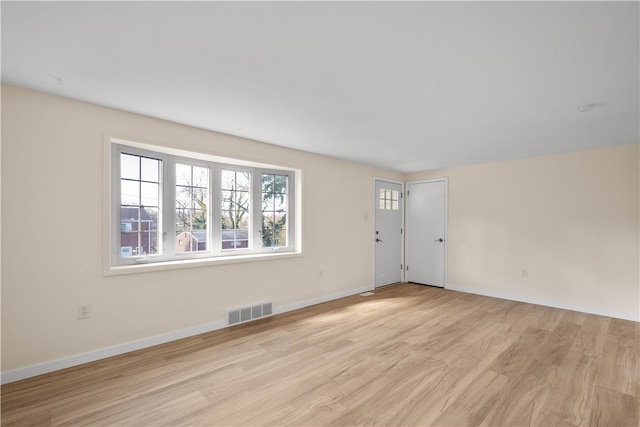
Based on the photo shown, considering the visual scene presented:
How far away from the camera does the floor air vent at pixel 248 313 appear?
3586 mm

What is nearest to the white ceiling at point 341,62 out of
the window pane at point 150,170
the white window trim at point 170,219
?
the white window trim at point 170,219

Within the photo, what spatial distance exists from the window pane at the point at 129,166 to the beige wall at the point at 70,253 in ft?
0.94

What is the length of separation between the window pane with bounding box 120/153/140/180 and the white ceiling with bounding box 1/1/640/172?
1.71 feet

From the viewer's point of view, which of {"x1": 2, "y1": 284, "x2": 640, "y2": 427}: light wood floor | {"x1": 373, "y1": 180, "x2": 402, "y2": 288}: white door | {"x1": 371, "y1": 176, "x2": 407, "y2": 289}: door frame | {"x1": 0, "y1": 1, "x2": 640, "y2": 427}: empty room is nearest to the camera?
{"x1": 0, "y1": 1, "x2": 640, "y2": 427}: empty room

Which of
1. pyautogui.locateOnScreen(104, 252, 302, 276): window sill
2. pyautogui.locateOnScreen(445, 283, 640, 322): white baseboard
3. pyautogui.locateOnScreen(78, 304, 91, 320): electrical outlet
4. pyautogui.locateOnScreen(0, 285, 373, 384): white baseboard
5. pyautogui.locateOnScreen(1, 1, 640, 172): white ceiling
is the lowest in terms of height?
pyautogui.locateOnScreen(445, 283, 640, 322): white baseboard

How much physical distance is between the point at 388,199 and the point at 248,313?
3.56m

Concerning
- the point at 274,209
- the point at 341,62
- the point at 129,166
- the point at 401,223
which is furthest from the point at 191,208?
the point at 401,223

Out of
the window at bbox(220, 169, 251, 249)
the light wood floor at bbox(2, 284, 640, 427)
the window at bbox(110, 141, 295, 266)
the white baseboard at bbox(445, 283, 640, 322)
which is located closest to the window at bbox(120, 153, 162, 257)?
the window at bbox(110, 141, 295, 266)

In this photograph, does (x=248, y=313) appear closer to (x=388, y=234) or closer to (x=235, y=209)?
(x=235, y=209)

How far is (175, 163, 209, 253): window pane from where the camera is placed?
3428mm

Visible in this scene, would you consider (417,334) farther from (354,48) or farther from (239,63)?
(239,63)

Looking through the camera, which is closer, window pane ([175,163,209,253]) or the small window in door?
window pane ([175,163,209,253])

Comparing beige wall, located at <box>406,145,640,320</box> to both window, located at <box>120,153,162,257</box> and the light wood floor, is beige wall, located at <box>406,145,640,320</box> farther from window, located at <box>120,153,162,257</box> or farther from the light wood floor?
window, located at <box>120,153,162,257</box>

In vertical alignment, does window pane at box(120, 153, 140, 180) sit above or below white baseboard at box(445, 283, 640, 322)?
above
